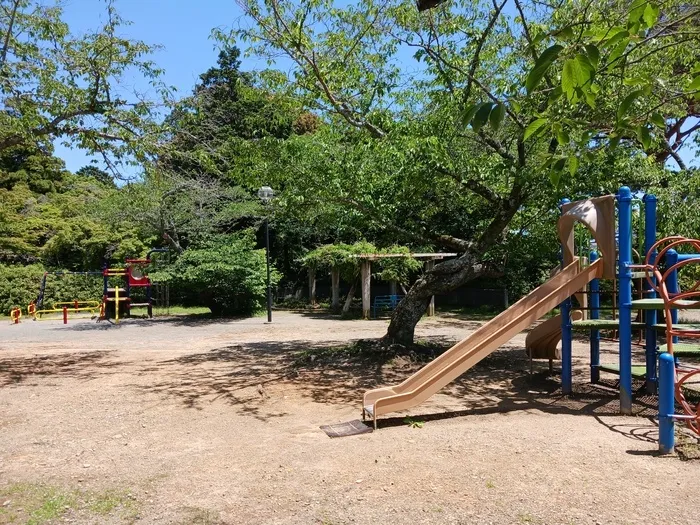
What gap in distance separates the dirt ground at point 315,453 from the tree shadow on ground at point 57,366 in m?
0.10

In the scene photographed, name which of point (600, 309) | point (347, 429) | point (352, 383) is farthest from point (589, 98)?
point (352, 383)

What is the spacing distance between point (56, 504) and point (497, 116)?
366 cm

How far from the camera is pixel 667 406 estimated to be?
14.5 feet

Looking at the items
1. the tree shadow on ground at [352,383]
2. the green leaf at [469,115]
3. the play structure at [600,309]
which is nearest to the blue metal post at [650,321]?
the play structure at [600,309]

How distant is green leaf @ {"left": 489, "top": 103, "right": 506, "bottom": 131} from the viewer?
2.50 metres

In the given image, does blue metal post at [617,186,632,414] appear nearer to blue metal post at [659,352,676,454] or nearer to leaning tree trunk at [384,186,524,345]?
blue metal post at [659,352,676,454]

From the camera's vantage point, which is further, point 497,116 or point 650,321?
point 650,321

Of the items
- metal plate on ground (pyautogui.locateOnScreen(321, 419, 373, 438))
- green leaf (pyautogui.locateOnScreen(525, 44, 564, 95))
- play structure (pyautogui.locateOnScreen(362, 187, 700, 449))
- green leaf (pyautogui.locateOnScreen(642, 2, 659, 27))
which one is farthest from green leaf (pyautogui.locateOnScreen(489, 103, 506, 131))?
metal plate on ground (pyautogui.locateOnScreen(321, 419, 373, 438))

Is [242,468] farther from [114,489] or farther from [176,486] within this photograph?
[114,489]

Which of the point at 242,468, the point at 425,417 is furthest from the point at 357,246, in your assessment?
the point at 242,468

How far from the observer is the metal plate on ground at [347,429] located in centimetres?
540

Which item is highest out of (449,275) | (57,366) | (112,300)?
(449,275)

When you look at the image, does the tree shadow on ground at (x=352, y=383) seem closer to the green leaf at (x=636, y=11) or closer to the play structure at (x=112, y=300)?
the green leaf at (x=636, y=11)

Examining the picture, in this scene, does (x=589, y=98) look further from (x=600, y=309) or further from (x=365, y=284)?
(x=365, y=284)
